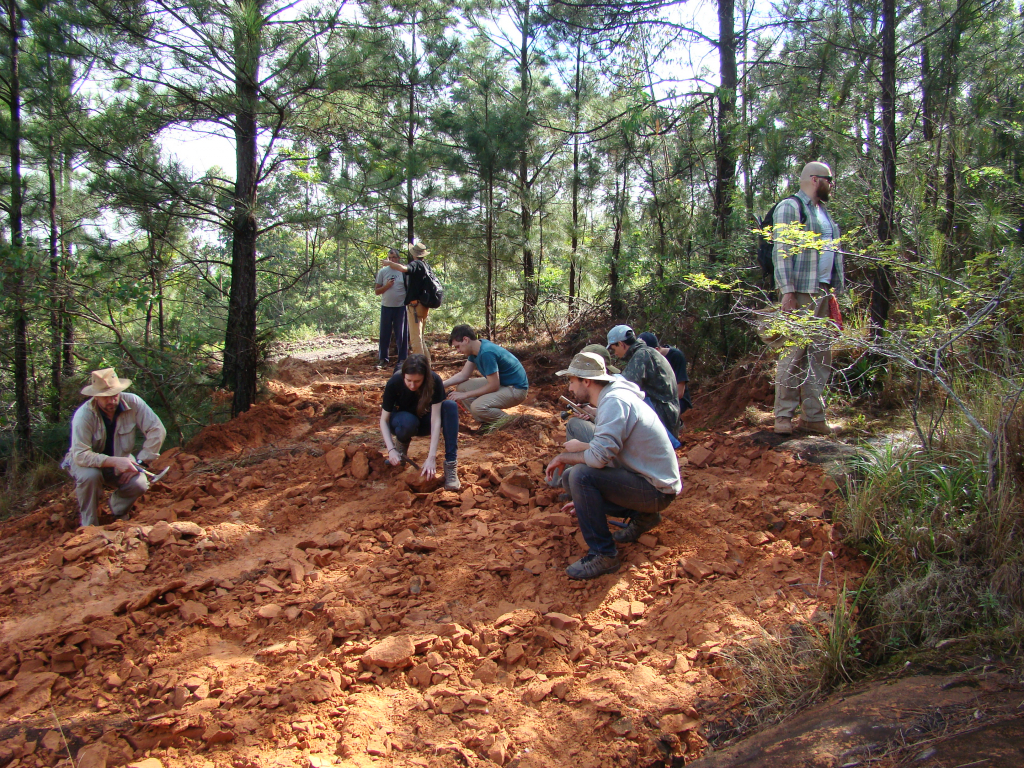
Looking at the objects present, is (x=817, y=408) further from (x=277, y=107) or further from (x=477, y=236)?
(x=477, y=236)

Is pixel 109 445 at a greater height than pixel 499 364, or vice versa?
pixel 499 364

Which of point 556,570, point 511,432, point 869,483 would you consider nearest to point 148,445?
point 511,432

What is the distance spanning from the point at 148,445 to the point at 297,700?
3.07 m

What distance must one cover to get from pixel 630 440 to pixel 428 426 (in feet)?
6.94

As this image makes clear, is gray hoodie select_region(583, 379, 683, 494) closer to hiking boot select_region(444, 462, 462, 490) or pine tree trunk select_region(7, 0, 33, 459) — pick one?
hiking boot select_region(444, 462, 462, 490)

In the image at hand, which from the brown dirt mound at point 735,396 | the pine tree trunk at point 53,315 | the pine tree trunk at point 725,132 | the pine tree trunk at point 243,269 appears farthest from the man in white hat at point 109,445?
the pine tree trunk at point 725,132

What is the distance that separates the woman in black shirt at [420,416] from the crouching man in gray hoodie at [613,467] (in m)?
1.42

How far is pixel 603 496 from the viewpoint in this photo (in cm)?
360

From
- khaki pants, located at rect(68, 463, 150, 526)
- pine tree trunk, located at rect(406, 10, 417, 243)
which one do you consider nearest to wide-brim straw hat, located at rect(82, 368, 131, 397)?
khaki pants, located at rect(68, 463, 150, 526)

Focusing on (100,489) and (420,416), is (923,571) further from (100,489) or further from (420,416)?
(100,489)

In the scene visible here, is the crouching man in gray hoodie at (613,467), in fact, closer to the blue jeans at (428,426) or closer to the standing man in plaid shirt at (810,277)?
the blue jeans at (428,426)

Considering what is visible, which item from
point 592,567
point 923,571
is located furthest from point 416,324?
point 923,571

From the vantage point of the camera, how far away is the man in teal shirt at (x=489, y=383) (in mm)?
5930

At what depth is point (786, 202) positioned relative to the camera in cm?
481
